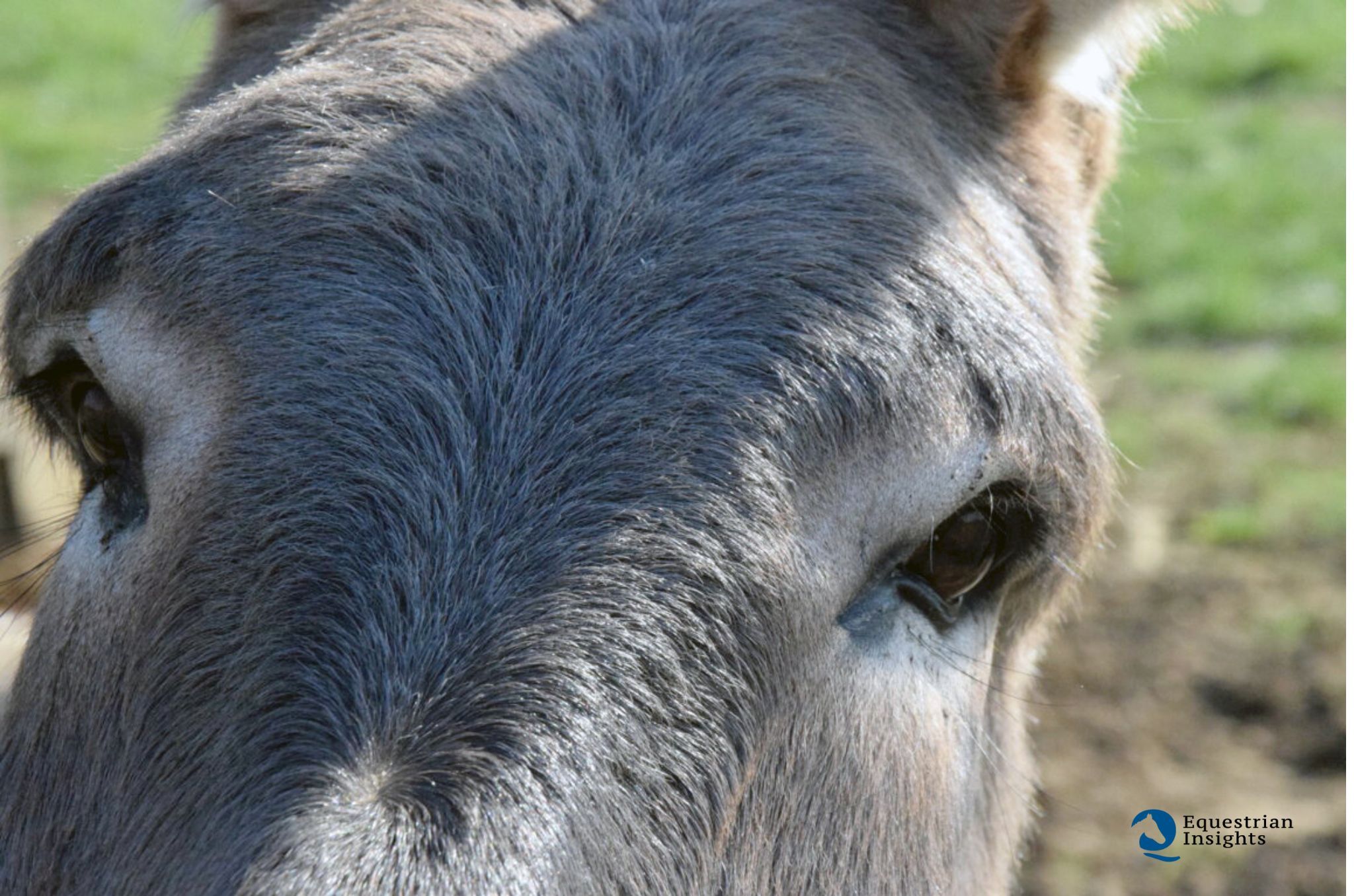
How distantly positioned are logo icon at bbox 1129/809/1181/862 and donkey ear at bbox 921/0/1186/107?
122 inches

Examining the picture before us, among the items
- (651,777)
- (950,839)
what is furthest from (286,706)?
(950,839)

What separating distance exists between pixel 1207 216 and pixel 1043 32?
788cm

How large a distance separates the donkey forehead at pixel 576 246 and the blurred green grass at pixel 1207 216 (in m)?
1.34

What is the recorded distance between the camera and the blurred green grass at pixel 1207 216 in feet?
24.9

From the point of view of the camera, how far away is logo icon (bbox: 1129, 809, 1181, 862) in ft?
17.1

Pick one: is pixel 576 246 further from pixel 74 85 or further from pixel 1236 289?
pixel 74 85

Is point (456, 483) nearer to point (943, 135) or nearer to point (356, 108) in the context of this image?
point (356, 108)

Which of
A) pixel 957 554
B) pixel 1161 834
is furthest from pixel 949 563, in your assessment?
pixel 1161 834

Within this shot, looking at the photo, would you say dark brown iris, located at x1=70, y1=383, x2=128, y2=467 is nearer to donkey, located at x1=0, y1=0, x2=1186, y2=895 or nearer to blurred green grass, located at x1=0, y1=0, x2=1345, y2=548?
donkey, located at x1=0, y1=0, x2=1186, y2=895

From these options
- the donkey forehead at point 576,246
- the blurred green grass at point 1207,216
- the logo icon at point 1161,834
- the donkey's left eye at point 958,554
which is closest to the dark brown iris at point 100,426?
the donkey forehead at point 576,246

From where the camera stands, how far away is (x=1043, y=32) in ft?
9.95

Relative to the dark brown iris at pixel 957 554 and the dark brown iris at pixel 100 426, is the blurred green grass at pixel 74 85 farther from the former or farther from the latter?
the dark brown iris at pixel 957 554

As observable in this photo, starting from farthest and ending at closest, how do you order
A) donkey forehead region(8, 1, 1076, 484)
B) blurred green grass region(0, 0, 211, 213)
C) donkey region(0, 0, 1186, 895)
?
blurred green grass region(0, 0, 211, 213)
donkey forehead region(8, 1, 1076, 484)
donkey region(0, 0, 1186, 895)

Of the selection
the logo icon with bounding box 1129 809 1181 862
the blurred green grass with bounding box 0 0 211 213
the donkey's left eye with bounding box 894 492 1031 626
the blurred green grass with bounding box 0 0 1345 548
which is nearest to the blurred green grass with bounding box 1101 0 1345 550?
the blurred green grass with bounding box 0 0 1345 548
